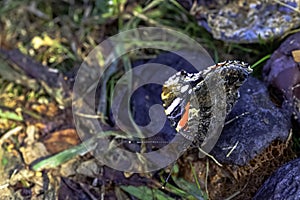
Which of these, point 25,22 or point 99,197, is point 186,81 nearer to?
point 99,197

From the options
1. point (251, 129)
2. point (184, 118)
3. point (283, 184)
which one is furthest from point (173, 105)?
point (283, 184)

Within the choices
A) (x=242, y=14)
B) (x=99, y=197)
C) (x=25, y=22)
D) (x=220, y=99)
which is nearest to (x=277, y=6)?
(x=242, y=14)

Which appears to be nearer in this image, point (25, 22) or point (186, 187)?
point (186, 187)

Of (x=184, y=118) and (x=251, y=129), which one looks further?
(x=251, y=129)

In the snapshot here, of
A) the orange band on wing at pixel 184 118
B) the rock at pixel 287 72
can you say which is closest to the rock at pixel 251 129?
the rock at pixel 287 72

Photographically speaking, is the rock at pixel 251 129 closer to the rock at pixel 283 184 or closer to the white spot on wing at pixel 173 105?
the rock at pixel 283 184

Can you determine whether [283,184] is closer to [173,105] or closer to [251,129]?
[251,129]
